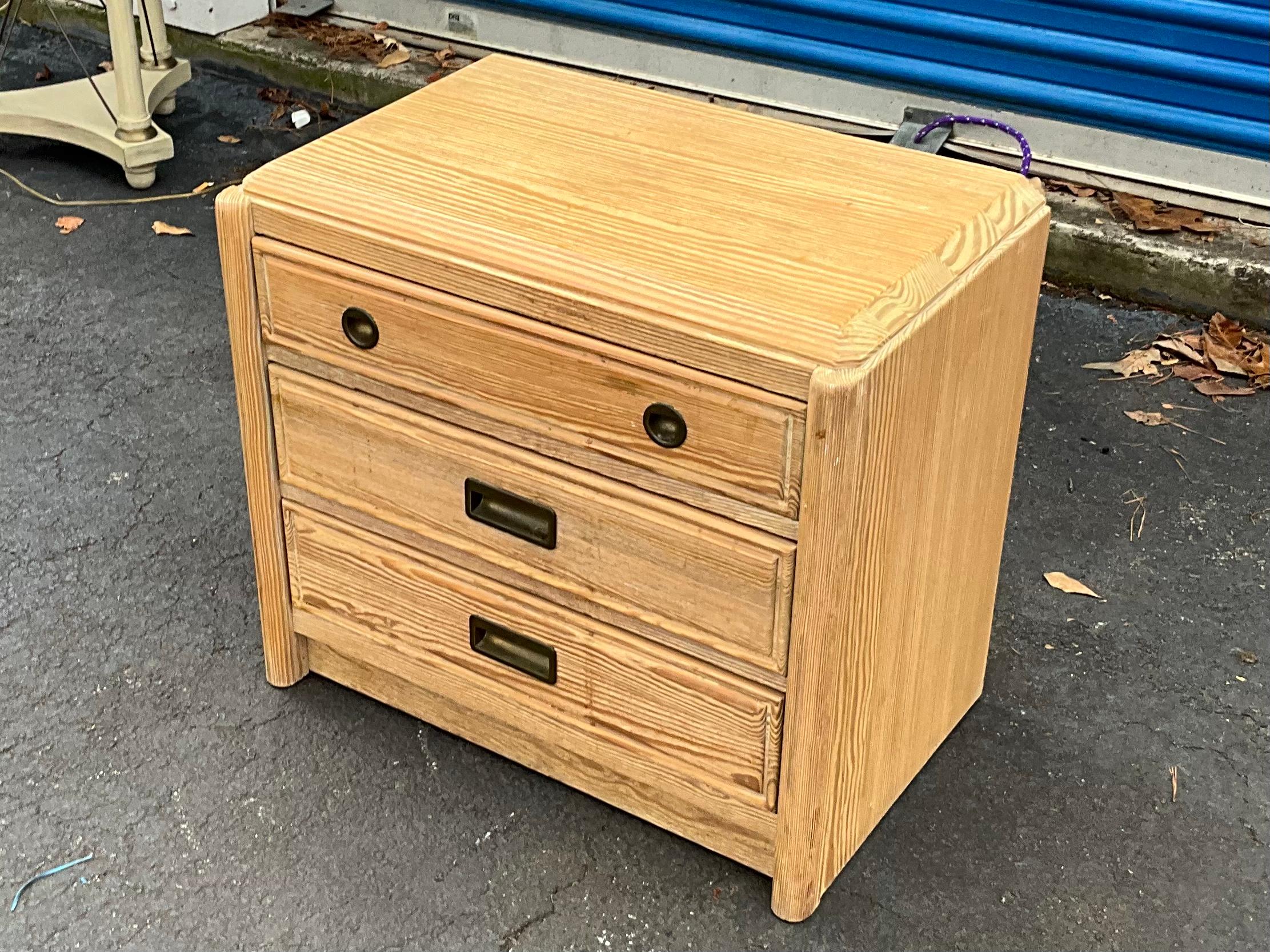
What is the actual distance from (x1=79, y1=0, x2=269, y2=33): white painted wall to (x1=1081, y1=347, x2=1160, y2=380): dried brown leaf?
120 inches

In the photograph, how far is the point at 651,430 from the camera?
1710mm

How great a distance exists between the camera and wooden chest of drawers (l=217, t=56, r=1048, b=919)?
1656mm

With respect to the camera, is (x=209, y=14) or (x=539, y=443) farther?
(x=209, y=14)

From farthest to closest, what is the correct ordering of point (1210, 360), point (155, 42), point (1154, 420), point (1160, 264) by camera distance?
point (155, 42), point (1160, 264), point (1210, 360), point (1154, 420)

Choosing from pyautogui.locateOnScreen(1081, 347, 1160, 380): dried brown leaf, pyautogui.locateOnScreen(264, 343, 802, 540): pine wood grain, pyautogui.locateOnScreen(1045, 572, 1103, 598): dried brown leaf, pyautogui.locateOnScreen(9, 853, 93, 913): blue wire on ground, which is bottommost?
pyautogui.locateOnScreen(9, 853, 93, 913): blue wire on ground

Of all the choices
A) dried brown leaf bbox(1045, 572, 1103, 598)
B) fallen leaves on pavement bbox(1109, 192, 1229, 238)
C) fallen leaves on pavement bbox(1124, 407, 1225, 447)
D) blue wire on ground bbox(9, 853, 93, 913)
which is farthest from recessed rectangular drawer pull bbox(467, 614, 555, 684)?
fallen leaves on pavement bbox(1109, 192, 1229, 238)

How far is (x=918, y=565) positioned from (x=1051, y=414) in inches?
55.3

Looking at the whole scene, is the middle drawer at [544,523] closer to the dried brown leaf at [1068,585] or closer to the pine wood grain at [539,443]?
the pine wood grain at [539,443]

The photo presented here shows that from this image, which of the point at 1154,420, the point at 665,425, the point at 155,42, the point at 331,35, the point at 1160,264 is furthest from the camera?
the point at 331,35

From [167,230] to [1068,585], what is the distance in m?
2.48

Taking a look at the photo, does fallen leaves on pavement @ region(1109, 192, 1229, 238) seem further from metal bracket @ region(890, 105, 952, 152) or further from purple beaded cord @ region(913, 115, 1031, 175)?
metal bracket @ region(890, 105, 952, 152)

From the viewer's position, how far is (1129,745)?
2271 mm

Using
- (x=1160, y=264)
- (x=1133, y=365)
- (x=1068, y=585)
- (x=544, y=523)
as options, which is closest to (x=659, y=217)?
(x=544, y=523)

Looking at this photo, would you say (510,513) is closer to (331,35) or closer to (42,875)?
(42,875)
